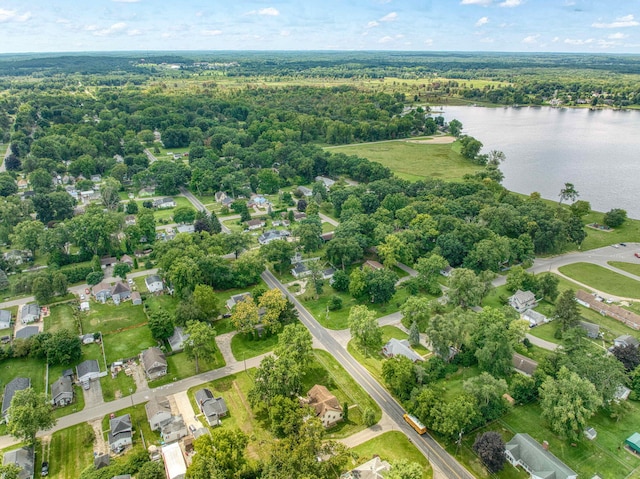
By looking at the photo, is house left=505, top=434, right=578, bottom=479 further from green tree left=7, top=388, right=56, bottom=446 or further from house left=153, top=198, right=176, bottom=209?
house left=153, top=198, right=176, bottom=209

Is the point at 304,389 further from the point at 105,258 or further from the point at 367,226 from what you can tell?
the point at 105,258

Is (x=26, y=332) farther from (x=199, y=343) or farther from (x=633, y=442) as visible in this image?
(x=633, y=442)

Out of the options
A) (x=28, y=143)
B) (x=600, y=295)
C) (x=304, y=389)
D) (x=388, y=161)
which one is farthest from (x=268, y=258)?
(x=28, y=143)

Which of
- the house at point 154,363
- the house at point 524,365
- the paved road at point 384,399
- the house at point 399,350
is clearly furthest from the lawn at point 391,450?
the house at point 154,363

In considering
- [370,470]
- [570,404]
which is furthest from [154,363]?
[570,404]

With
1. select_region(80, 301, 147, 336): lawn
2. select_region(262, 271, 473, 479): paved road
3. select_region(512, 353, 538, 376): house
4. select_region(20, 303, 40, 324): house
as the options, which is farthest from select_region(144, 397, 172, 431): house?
select_region(512, 353, 538, 376): house

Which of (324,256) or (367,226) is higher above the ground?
(367,226)

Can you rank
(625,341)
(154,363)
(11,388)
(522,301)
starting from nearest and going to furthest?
1. (11,388)
2. (154,363)
3. (625,341)
4. (522,301)
